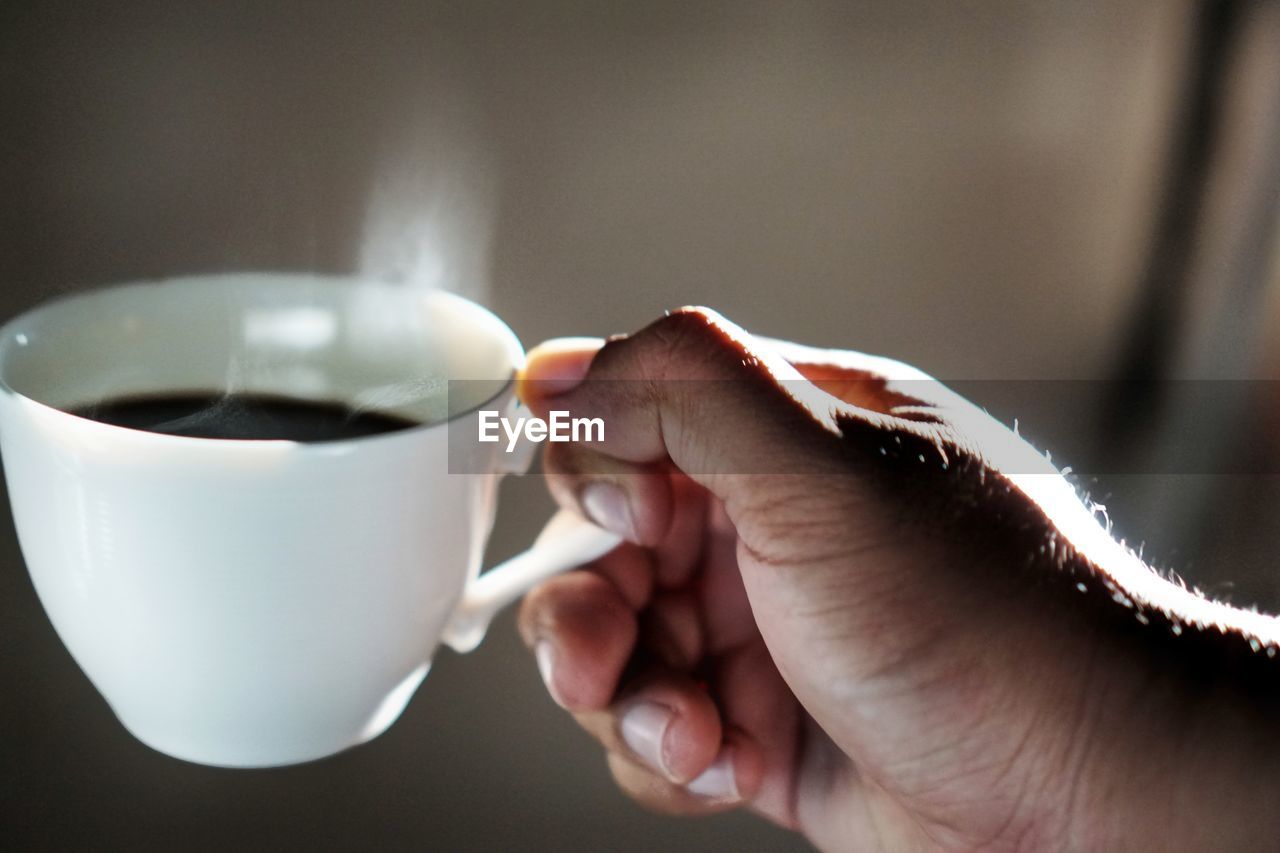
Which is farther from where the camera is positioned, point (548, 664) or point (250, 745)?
point (548, 664)

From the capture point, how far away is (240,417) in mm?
362

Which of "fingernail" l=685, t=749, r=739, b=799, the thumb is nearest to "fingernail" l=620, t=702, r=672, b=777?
"fingernail" l=685, t=749, r=739, b=799

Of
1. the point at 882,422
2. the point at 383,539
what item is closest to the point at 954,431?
the point at 882,422

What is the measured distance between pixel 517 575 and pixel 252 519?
0.36ft

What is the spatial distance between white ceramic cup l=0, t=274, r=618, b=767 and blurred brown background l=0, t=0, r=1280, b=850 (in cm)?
6

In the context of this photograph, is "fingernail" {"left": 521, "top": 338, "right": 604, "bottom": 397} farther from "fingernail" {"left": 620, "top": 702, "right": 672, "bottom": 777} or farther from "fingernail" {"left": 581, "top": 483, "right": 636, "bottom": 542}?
"fingernail" {"left": 620, "top": 702, "right": 672, "bottom": 777}

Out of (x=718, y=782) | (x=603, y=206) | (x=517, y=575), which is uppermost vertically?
(x=603, y=206)

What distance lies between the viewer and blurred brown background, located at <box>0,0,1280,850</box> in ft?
1.29

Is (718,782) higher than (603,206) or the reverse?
the reverse

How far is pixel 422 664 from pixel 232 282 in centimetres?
14

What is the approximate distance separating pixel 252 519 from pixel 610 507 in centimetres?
15

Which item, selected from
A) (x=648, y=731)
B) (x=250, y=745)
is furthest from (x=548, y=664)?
(x=250, y=745)

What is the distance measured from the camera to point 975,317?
512 mm

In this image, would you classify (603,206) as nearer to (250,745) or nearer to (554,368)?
(554,368)
